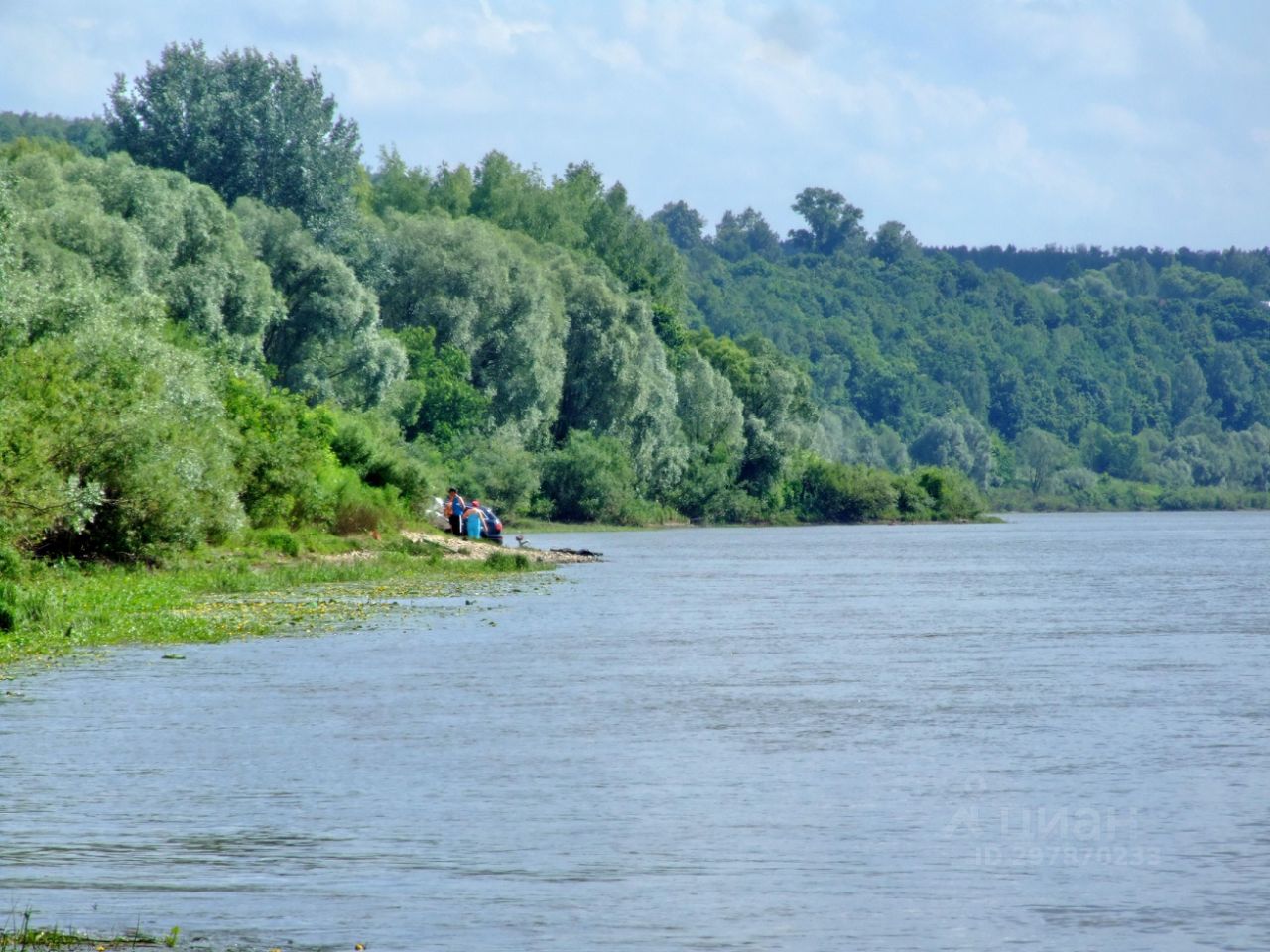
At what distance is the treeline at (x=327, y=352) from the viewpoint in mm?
37875

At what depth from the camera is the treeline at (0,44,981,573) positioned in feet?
124

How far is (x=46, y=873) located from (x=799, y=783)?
6.42 meters

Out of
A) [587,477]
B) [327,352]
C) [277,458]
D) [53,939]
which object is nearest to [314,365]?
[327,352]

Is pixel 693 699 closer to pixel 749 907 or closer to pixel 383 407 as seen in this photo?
pixel 749 907

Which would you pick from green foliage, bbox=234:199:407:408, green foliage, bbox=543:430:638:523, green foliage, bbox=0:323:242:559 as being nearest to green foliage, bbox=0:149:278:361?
green foliage, bbox=234:199:407:408

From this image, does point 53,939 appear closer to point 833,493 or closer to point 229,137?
point 229,137

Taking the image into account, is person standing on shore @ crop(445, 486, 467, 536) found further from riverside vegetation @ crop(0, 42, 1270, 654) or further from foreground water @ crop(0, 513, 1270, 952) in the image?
foreground water @ crop(0, 513, 1270, 952)

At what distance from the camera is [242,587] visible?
38.2 m

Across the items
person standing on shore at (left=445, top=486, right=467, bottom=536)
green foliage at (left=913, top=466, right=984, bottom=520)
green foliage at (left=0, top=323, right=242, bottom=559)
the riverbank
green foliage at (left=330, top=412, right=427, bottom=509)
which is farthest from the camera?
green foliage at (left=913, top=466, right=984, bottom=520)

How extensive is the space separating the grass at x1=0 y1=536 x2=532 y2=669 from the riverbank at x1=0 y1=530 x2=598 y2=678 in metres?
0.03

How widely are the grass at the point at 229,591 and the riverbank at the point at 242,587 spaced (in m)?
0.03

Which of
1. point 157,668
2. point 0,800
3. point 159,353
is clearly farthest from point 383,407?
point 0,800

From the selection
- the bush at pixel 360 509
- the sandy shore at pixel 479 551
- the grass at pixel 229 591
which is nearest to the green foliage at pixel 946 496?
the sandy shore at pixel 479 551

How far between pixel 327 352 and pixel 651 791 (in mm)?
60128
